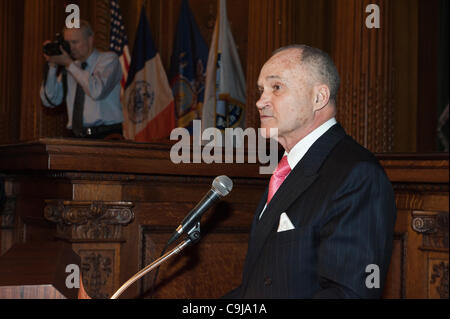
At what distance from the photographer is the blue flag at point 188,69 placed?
6.94 m

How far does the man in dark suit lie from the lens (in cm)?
126

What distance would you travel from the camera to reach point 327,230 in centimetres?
133

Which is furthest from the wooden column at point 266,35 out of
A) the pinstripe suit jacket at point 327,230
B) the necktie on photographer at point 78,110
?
the pinstripe suit jacket at point 327,230

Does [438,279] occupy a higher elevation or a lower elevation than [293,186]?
lower

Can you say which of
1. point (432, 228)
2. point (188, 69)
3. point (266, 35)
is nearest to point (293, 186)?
point (432, 228)

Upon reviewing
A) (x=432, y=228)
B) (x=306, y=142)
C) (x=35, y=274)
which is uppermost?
(x=306, y=142)

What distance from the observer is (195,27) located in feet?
22.8

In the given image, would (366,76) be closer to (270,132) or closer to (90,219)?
(90,219)

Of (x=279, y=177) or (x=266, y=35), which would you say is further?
(x=266, y=35)

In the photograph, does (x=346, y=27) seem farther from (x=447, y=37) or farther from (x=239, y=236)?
(x=239, y=236)

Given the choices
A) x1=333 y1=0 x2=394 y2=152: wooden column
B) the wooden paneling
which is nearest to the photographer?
the wooden paneling

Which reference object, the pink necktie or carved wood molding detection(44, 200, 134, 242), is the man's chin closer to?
the pink necktie

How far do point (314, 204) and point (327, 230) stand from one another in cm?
9

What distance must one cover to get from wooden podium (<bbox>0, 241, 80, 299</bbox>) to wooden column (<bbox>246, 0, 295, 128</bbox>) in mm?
3847
